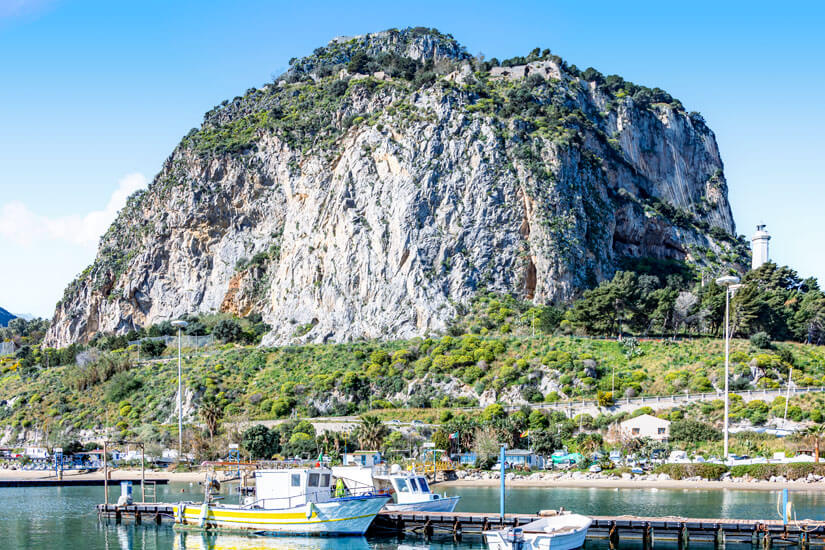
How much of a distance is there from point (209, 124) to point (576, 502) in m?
112

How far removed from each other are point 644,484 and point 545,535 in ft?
87.7

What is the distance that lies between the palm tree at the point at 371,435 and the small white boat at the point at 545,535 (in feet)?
112

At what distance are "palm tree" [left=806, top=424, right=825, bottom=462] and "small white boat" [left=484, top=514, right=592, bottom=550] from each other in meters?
31.0

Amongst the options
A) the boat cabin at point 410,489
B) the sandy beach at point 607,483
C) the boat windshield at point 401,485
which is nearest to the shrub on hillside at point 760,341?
the sandy beach at point 607,483

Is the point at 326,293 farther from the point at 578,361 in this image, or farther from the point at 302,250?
the point at 578,361

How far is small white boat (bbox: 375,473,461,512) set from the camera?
4669 centimetres

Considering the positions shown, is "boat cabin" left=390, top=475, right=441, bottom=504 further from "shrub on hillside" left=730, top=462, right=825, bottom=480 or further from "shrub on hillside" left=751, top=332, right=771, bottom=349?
"shrub on hillside" left=751, top=332, right=771, bottom=349

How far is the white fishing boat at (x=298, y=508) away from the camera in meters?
44.0

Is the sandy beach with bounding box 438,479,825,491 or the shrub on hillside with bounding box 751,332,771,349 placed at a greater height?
the shrub on hillside with bounding box 751,332,771,349

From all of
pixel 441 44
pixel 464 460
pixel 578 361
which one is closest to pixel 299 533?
pixel 464 460

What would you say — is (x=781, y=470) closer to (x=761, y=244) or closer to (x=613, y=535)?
(x=613, y=535)

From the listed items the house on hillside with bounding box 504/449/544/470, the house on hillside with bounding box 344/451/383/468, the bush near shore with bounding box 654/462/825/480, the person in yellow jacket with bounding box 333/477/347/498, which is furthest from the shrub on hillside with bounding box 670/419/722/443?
the person in yellow jacket with bounding box 333/477/347/498

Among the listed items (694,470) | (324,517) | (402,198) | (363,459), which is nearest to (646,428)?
(694,470)

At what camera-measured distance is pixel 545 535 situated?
1457 inches
